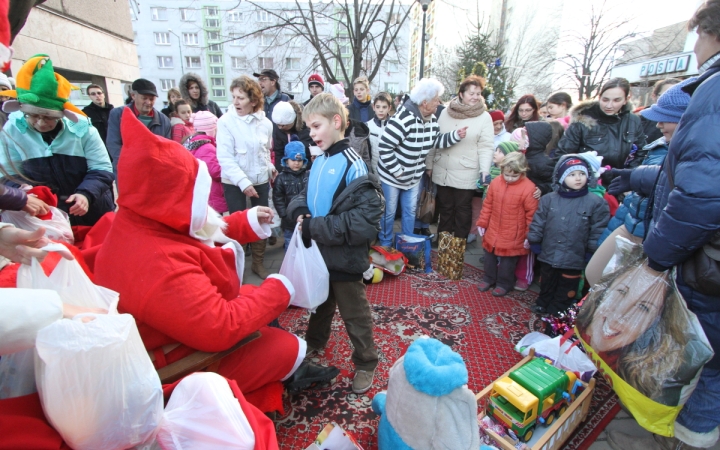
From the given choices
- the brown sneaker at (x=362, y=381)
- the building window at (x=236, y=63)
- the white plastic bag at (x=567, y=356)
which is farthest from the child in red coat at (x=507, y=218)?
the building window at (x=236, y=63)

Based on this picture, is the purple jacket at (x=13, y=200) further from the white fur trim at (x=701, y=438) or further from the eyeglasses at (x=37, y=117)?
the white fur trim at (x=701, y=438)

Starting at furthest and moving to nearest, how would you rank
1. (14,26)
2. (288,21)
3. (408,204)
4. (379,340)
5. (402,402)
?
(288,21)
(408,204)
(379,340)
(402,402)
(14,26)

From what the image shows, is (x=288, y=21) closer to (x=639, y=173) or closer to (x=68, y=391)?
(x=639, y=173)

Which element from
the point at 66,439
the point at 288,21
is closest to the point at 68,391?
the point at 66,439

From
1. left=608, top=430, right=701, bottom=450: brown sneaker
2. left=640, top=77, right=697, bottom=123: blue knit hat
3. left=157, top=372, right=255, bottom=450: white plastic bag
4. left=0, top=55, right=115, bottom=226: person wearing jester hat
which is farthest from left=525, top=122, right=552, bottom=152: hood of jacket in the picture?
left=0, top=55, right=115, bottom=226: person wearing jester hat

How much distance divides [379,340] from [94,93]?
17.7 ft

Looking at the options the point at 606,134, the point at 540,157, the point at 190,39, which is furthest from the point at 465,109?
the point at 190,39

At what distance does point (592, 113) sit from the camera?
3.57 metres

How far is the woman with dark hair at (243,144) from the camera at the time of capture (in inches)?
147

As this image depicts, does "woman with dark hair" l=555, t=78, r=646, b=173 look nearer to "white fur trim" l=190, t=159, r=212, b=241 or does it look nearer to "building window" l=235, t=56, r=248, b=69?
"white fur trim" l=190, t=159, r=212, b=241

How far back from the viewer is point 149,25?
4162 centimetres

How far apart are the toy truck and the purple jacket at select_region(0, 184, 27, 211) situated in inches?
103

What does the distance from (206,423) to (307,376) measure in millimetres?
1251

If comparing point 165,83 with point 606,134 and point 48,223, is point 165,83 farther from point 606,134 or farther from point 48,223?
point 606,134
